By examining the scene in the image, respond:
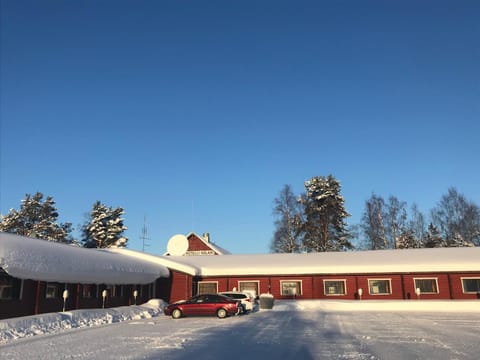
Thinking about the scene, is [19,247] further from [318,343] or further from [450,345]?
[450,345]

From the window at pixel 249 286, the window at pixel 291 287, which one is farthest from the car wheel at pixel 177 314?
the window at pixel 291 287

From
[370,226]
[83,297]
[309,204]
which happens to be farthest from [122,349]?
[370,226]

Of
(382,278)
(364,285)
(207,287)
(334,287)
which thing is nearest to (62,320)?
(207,287)

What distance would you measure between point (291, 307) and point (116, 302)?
11899 millimetres

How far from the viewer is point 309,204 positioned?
57688 mm

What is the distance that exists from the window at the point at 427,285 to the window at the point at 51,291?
2568cm

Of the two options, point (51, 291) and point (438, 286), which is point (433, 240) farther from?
point (51, 291)

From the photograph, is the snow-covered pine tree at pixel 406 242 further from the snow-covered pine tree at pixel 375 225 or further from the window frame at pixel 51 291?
the window frame at pixel 51 291

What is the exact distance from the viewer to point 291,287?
35.2 meters

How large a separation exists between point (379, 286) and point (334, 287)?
3493 millimetres

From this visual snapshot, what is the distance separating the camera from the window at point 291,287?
34.9 meters

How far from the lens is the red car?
23.0 m

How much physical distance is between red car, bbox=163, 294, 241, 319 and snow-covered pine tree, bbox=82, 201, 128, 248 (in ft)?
144

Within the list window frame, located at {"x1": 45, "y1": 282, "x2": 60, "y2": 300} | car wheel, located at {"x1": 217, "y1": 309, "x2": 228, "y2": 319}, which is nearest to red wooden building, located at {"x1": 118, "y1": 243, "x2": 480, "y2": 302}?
window frame, located at {"x1": 45, "y1": 282, "x2": 60, "y2": 300}
